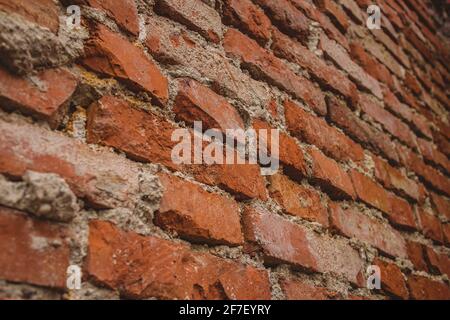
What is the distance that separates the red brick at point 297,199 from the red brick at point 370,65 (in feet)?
1.66

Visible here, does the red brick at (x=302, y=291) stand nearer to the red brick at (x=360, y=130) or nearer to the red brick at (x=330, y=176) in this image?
the red brick at (x=330, y=176)

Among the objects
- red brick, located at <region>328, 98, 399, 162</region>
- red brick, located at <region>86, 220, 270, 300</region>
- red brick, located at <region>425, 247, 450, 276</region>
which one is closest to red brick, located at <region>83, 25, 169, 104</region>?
red brick, located at <region>86, 220, 270, 300</region>

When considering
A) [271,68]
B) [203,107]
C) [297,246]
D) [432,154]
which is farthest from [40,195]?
[432,154]

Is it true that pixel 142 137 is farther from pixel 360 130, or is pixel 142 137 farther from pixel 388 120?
pixel 388 120

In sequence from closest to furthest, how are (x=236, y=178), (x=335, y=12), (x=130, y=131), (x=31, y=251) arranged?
(x=31, y=251) < (x=130, y=131) < (x=236, y=178) < (x=335, y=12)

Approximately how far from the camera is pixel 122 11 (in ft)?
2.05

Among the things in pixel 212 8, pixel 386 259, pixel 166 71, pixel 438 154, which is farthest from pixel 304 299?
pixel 438 154

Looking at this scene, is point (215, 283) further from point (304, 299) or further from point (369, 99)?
point (369, 99)

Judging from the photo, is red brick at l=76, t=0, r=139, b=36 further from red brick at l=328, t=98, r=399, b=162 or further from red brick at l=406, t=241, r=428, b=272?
red brick at l=406, t=241, r=428, b=272

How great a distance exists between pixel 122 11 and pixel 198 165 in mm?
261

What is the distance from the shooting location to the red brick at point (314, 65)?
2.87 ft

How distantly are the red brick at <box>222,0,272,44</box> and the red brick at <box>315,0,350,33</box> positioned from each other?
260 mm

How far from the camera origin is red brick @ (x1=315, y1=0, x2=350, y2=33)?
106 cm

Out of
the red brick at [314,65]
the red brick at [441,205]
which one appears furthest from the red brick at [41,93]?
the red brick at [441,205]
